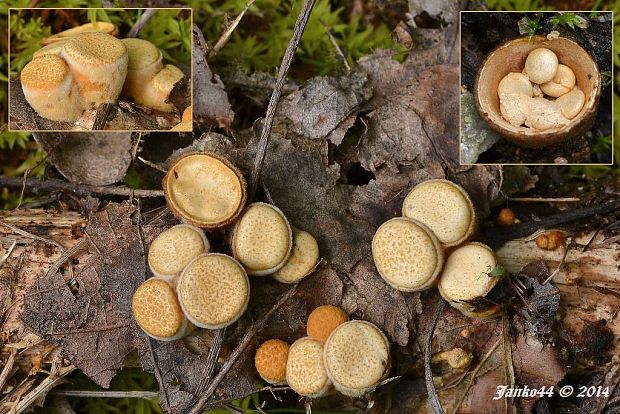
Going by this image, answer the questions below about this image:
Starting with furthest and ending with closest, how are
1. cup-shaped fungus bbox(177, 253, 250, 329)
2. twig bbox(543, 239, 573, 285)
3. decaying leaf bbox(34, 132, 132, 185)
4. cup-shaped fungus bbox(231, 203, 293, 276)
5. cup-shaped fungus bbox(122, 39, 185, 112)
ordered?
decaying leaf bbox(34, 132, 132, 185) → cup-shaped fungus bbox(122, 39, 185, 112) → twig bbox(543, 239, 573, 285) → cup-shaped fungus bbox(231, 203, 293, 276) → cup-shaped fungus bbox(177, 253, 250, 329)

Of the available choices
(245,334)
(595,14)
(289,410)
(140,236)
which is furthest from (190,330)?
(595,14)

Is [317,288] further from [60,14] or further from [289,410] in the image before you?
[60,14]

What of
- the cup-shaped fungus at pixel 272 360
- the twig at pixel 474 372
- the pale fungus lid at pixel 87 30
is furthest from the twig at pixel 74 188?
the twig at pixel 474 372

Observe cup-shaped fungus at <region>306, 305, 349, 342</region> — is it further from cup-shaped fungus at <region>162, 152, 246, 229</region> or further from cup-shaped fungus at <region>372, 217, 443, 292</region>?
cup-shaped fungus at <region>162, 152, 246, 229</region>

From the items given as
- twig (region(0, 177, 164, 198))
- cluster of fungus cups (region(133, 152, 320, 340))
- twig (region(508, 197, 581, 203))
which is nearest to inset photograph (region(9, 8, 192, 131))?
twig (region(0, 177, 164, 198))

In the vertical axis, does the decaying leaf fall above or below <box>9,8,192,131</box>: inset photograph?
below

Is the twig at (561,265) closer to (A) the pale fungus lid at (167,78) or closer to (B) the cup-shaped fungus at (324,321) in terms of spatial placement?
(B) the cup-shaped fungus at (324,321)

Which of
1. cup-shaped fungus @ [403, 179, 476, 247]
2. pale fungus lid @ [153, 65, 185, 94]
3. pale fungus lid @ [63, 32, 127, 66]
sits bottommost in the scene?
cup-shaped fungus @ [403, 179, 476, 247]
